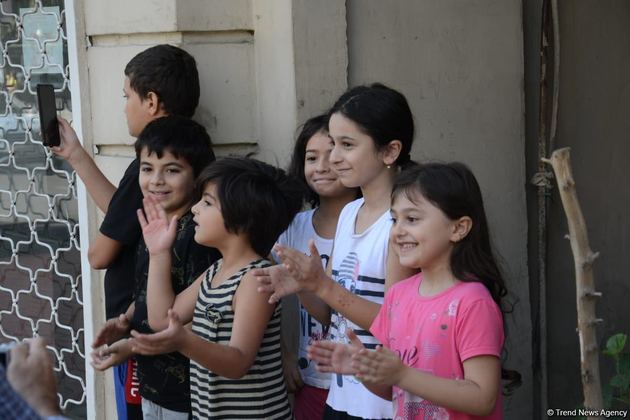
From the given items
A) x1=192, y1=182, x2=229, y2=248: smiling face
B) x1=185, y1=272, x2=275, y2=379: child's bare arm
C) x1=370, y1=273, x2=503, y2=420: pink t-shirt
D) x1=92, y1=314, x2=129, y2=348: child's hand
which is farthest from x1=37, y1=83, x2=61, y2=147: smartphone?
x1=370, y1=273, x2=503, y2=420: pink t-shirt

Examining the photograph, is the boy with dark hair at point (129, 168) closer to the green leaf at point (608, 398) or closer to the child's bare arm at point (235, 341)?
the child's bare arm at point (235, 341)

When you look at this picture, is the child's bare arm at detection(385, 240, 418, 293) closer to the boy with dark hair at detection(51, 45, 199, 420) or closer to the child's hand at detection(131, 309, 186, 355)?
the child's hand at detection(131, 309, 186, 355)

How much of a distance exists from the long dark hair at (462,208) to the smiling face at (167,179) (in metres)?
0.93

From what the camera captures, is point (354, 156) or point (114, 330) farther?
point (114, 330)

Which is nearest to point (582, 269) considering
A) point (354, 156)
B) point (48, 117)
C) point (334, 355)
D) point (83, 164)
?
point (334, 355)

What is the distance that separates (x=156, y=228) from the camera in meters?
3.63

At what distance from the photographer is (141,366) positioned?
3.76 meters

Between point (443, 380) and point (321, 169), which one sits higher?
point (321, 169)

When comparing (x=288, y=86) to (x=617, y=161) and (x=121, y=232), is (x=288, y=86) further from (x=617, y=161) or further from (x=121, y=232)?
(x=617, y=161)

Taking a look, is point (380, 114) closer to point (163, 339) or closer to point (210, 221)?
point (210, 221)

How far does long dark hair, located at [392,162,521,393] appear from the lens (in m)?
3.10

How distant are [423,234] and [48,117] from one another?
1700 mm

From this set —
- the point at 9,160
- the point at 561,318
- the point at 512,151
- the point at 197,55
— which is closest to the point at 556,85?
the point at 512,151

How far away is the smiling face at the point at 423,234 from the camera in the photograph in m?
3.09
